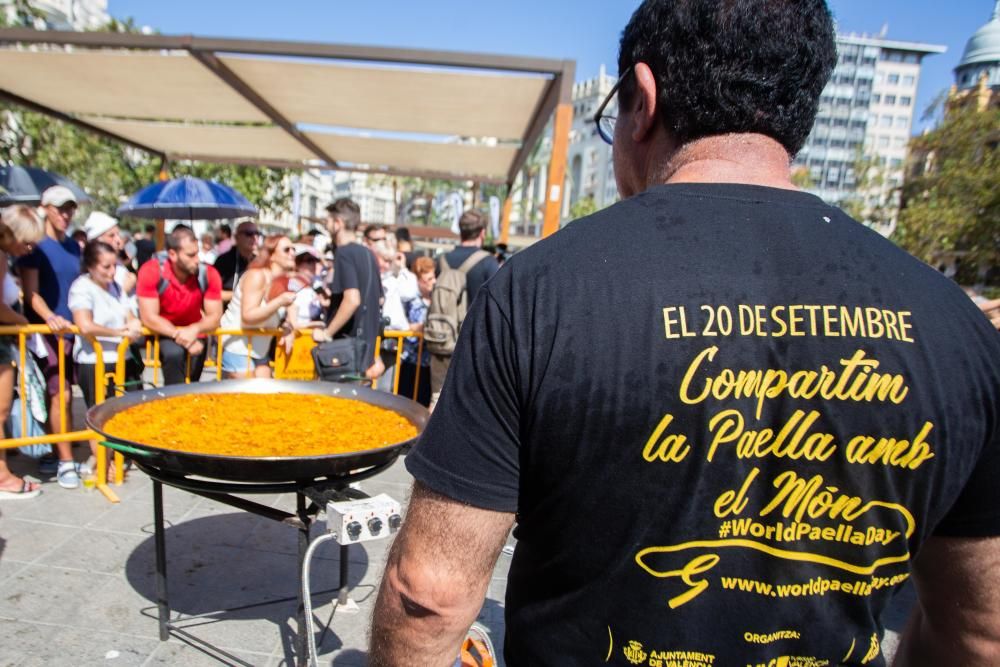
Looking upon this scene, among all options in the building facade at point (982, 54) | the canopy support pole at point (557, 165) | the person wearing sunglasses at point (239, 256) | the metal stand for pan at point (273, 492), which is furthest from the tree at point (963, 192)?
the building facade at point (982, 54)

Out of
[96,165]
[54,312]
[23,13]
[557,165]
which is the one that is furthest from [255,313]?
[96,165]

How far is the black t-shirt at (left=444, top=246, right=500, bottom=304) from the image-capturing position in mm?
6121

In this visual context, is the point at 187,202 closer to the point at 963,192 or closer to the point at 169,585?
the point at 169,585

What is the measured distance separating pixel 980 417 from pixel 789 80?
0.65m

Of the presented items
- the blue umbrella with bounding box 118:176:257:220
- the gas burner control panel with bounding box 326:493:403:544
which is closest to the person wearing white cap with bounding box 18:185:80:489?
the gas burner control panel with bounding box 326:493:403:544

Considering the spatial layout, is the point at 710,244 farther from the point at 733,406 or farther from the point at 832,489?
the point at 832,489

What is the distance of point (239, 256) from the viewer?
25.7ft

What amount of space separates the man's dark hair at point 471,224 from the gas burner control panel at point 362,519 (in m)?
4.01

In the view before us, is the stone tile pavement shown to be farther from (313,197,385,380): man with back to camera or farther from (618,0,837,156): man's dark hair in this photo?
(618,0,837,156): man's dark hair

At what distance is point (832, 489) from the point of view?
1057 mm

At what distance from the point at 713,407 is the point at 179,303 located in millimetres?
5316

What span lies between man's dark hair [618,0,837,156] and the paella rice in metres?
1.96

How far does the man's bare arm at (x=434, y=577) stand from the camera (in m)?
1.11

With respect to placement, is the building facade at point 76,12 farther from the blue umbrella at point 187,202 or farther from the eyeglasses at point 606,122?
the eyeglasses at point 606,122
